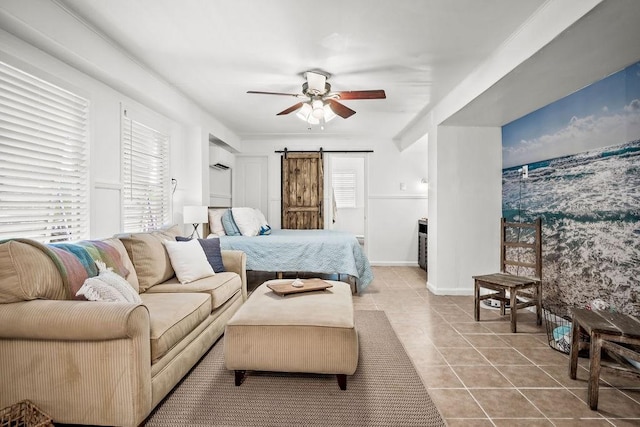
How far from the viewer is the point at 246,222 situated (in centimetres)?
456

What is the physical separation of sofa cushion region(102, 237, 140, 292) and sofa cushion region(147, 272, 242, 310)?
0.18 meters

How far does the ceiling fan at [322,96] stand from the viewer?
10.1 feet

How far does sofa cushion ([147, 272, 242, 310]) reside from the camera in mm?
2551

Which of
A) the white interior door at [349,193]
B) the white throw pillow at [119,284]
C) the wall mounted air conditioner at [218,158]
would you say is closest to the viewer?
the white throw pillow at [119,284]

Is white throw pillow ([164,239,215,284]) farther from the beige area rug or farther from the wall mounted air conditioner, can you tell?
the wall mounted air conditioner

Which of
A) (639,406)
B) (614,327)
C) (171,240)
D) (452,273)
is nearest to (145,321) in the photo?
(171,240)

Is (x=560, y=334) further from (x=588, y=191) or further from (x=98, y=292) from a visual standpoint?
(x=98, y=292)

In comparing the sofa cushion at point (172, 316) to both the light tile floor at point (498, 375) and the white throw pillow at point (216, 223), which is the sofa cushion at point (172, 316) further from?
the white throw pillow at point (216, 223)

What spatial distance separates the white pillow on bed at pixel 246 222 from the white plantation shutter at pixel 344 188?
13.5ft

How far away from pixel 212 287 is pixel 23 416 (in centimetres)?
128

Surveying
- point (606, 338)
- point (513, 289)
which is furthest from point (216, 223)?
point (606, 338)

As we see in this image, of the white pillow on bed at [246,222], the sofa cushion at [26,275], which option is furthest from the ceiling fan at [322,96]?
the sofa cushion at [26,275]

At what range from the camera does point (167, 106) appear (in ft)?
11.6

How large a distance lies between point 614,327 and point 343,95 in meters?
2.66
